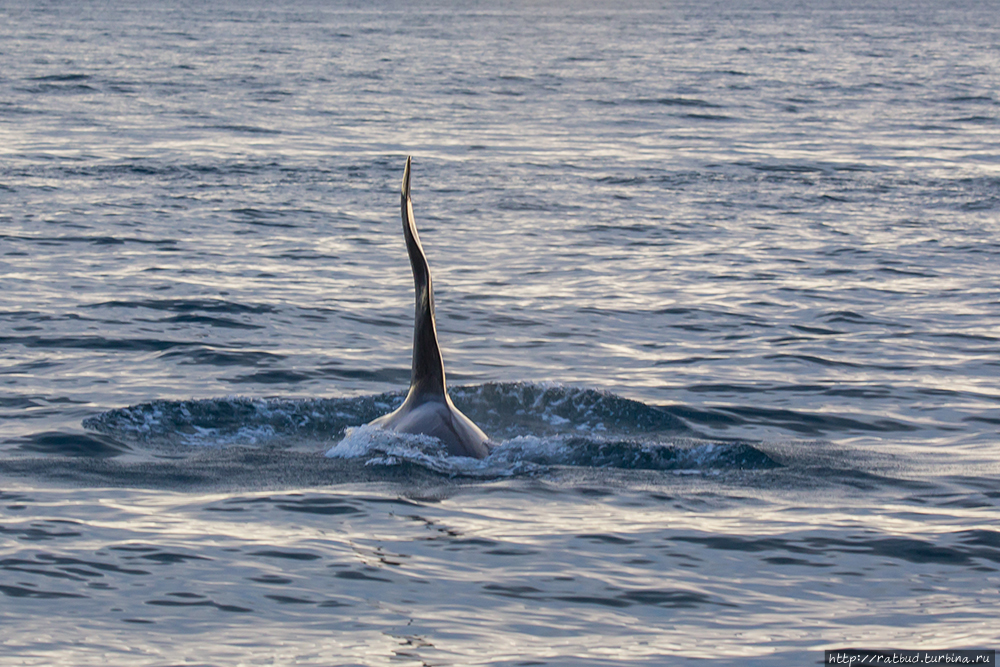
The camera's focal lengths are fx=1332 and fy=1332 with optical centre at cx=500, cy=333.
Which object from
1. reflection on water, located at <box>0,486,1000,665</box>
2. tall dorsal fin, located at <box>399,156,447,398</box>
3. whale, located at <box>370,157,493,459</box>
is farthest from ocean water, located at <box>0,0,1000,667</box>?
tall dorsal fin, located at <box>399,156,447,398</box>

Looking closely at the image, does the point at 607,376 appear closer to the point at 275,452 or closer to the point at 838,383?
the point at 838,383

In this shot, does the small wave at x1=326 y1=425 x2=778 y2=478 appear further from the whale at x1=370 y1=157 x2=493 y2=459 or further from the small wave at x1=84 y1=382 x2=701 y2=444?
the small wave at x1=84 y1=382 x2=701 y2=444

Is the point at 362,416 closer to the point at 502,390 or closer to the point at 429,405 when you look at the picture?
the point at 502,390

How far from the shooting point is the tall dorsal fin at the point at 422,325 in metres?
8.52

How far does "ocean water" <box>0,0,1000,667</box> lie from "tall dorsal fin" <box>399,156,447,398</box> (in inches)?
18.3

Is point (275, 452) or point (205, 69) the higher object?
point (205, 69)

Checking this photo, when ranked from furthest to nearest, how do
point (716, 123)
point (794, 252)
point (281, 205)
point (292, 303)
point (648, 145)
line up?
point (716, 123)
point (648, 145)
point (281, 205)
point (794, 252)
point (292, 303)

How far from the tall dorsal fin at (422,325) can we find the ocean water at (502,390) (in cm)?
46

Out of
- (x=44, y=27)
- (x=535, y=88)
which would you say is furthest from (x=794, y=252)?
(x=44, y=27)

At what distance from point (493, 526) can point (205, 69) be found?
43.2 metres

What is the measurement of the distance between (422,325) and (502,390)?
3069mm

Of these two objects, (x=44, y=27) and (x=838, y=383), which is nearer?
(x=838, y=383)

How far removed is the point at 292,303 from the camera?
52.2 ft

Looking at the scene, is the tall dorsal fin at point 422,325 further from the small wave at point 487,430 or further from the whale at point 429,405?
the small wave at point 487,430
